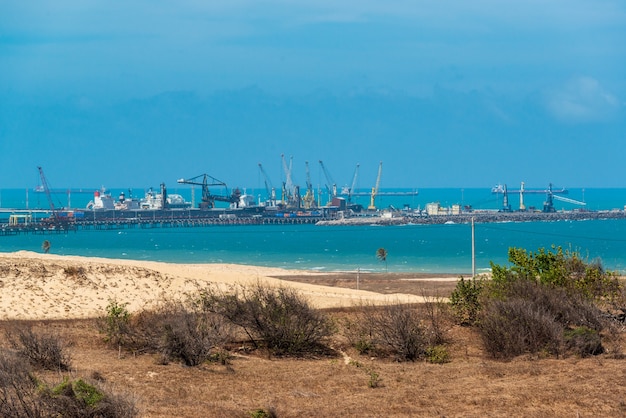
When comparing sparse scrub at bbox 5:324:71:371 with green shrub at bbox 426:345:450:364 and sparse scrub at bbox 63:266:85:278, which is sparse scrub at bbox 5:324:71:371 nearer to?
green shrub at bbox 426:345:450:364

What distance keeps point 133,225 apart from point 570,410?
455 feet

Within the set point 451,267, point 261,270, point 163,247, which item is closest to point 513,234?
point 163,247

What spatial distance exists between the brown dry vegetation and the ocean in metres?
34.7

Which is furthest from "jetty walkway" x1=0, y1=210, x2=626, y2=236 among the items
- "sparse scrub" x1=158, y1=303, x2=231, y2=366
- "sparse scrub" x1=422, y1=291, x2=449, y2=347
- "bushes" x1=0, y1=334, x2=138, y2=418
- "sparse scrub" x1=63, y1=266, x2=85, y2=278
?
"bushes" x1=0, y1=334, x2=138, y2=418

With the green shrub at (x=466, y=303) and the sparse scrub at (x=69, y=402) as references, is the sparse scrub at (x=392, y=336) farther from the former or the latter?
the sparse scrub at (x=69, y=402)

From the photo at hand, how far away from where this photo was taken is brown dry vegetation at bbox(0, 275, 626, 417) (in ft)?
49.5

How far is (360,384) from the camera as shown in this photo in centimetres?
1744

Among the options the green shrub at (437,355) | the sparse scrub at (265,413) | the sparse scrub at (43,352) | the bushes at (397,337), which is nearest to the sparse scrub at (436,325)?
the bushes at (397,337)

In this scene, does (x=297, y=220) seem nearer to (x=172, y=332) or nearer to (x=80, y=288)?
(x=80, y=288)

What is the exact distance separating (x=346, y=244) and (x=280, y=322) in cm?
8190

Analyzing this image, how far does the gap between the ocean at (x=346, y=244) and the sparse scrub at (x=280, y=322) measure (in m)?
32.9

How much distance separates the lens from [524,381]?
669 inches

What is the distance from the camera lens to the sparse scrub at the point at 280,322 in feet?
69.7

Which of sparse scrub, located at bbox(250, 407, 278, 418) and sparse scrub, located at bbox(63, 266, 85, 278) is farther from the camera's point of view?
sparse scrub, located at bbox(63, 266, 85, 278)
